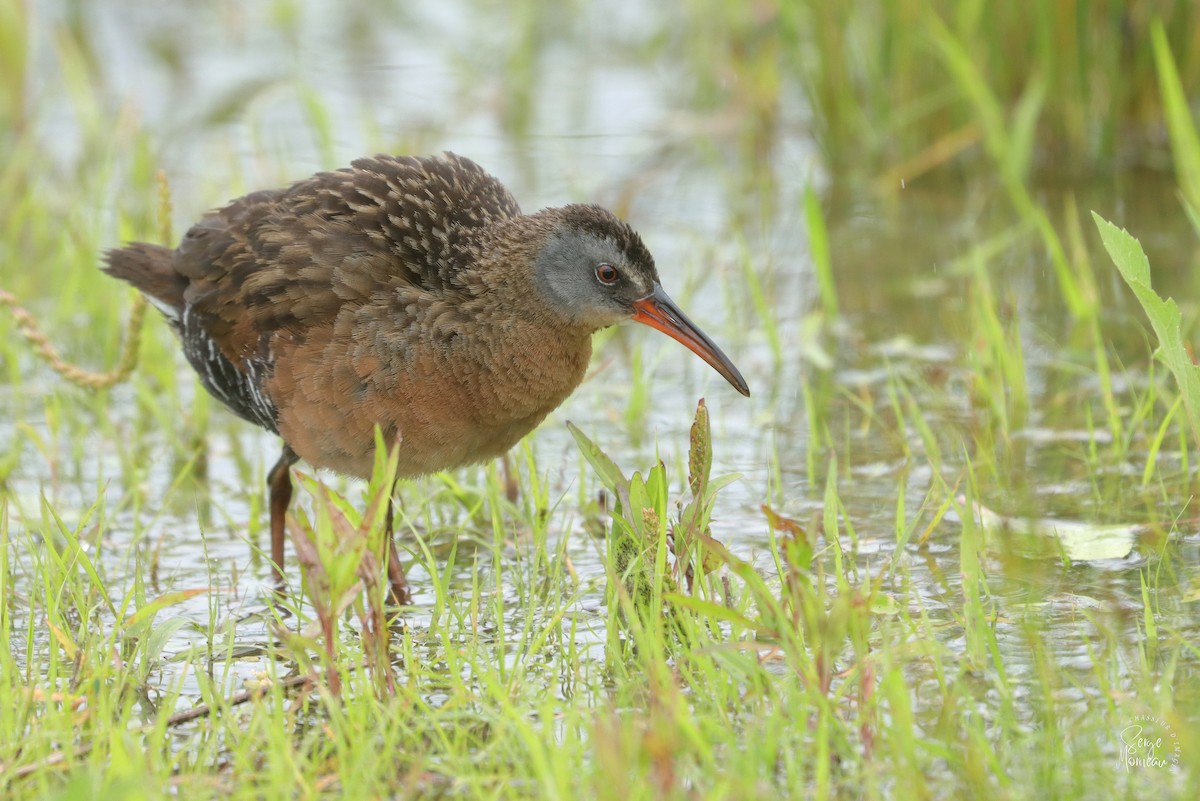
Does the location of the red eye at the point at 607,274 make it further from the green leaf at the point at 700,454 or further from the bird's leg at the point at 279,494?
the bird's leg at the point at 279,494

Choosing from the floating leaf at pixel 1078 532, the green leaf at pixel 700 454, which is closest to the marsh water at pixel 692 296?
the floating leaf at pixel 1078 532

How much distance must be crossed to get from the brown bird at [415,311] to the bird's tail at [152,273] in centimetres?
24

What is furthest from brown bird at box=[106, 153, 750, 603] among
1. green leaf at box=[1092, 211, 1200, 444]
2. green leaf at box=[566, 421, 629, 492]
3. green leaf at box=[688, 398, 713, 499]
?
green leaf at box=[1092, 211, 1200, 444]

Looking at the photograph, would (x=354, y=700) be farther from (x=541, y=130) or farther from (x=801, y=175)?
(x=541, y=130)

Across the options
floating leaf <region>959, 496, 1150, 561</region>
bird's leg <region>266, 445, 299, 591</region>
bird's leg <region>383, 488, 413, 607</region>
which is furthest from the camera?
bird's leg <region>266, 445, 299, 591</region>

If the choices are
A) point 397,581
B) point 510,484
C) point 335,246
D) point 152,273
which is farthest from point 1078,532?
point 152,273

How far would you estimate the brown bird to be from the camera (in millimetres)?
4180

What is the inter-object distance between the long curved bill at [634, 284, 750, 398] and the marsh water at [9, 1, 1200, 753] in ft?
0.95

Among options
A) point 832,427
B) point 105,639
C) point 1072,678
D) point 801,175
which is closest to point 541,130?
point 801,175

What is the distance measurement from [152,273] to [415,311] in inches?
41.9

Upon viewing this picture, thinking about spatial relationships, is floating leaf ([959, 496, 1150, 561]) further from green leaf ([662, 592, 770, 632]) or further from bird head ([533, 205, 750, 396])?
green leaf ([662, 592, 770, 632])

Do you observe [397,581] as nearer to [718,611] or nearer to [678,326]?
[678,326]

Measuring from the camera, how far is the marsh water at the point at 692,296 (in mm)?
4418

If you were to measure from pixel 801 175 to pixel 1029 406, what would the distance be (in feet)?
9.04
